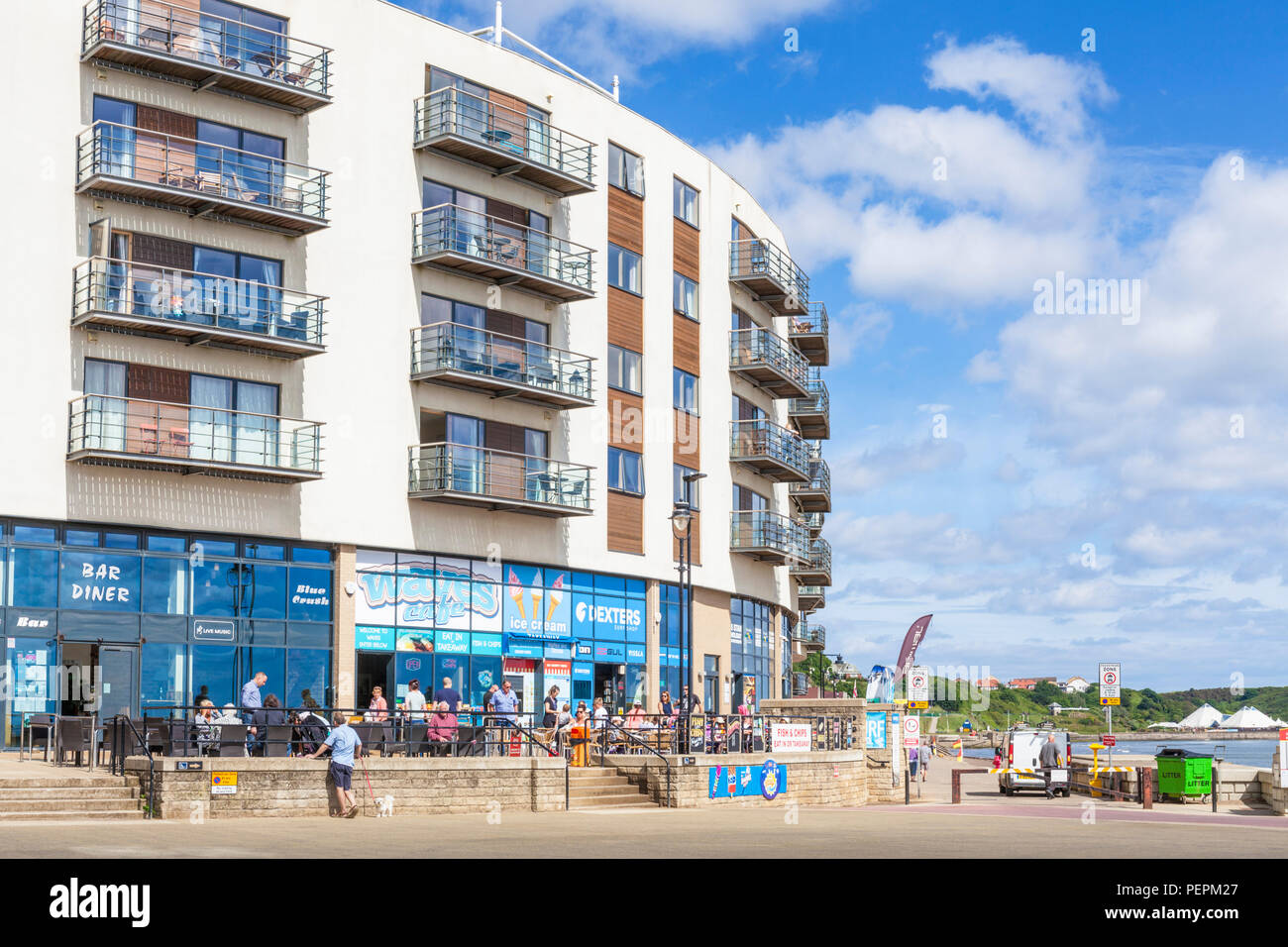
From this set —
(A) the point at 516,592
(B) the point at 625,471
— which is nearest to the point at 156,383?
(A) the point at 516,592

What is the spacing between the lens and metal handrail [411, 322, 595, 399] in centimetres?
3578

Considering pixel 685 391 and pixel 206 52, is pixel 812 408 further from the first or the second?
pixel 206 52

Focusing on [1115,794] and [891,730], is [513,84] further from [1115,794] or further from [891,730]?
[1115,794]

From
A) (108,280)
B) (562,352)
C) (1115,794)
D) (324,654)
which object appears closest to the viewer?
(108,280)

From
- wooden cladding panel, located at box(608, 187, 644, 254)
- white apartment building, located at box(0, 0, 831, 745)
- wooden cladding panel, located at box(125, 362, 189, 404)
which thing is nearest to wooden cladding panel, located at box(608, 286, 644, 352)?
white apartment building, located at box(0, 0, 831, 745)

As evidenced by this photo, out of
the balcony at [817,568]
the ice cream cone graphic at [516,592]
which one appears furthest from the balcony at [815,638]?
the ice cream cone graphic at [516,592]

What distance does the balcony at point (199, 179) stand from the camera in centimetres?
3011

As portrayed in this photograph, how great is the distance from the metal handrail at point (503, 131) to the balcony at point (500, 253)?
1824 mm

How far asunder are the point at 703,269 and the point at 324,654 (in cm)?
1895

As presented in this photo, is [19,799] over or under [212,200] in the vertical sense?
under

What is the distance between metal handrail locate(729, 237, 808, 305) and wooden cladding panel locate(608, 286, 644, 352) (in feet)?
19.6

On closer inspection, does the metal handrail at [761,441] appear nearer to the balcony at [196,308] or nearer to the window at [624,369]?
the window at [624,369]
